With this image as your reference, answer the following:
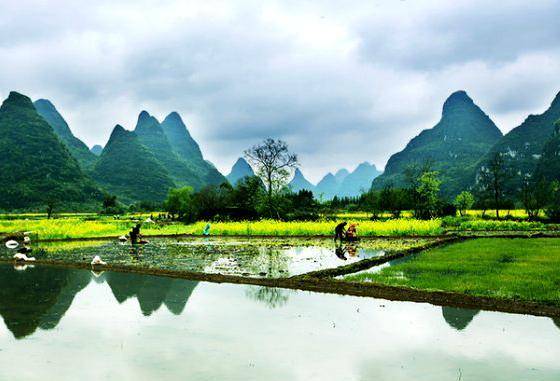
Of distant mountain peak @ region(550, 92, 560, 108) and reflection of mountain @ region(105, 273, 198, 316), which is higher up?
distant mountain peak @ region(550, 92, 560, 108)

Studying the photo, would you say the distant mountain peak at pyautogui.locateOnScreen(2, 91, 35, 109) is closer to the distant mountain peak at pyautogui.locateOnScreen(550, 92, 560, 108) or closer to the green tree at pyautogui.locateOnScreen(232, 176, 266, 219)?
the green tree at pyautogui.locateOnScreen(232, 176, 266, 219)

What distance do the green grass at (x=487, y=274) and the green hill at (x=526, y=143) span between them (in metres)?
158

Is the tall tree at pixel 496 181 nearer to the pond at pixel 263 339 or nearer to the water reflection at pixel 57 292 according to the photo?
the water reflection at pixel 57 292

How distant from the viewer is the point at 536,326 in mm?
8938

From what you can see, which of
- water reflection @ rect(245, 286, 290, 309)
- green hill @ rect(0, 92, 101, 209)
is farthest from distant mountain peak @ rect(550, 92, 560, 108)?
water reflection @ rect(245, 286, 290, 309)

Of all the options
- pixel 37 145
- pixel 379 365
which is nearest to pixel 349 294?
pixel 379 365

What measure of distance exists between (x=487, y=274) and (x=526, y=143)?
19526 centimetres

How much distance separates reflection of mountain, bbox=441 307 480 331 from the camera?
361 inches

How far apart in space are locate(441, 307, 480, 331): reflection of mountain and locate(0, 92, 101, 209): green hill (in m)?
123

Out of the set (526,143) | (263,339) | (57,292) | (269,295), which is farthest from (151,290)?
(526,143)

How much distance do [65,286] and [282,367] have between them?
10.2m

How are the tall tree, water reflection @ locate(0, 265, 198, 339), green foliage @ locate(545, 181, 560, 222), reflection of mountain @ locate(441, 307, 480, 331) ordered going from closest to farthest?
reflection of mountain @ locate(441, 307, 480, 331), water reflection @ locate(0, 265, 198, 339), green foliage @ locate(545, 181, 560, 222), the tall tree

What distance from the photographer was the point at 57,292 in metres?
13.5

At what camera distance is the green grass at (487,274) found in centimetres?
1150
